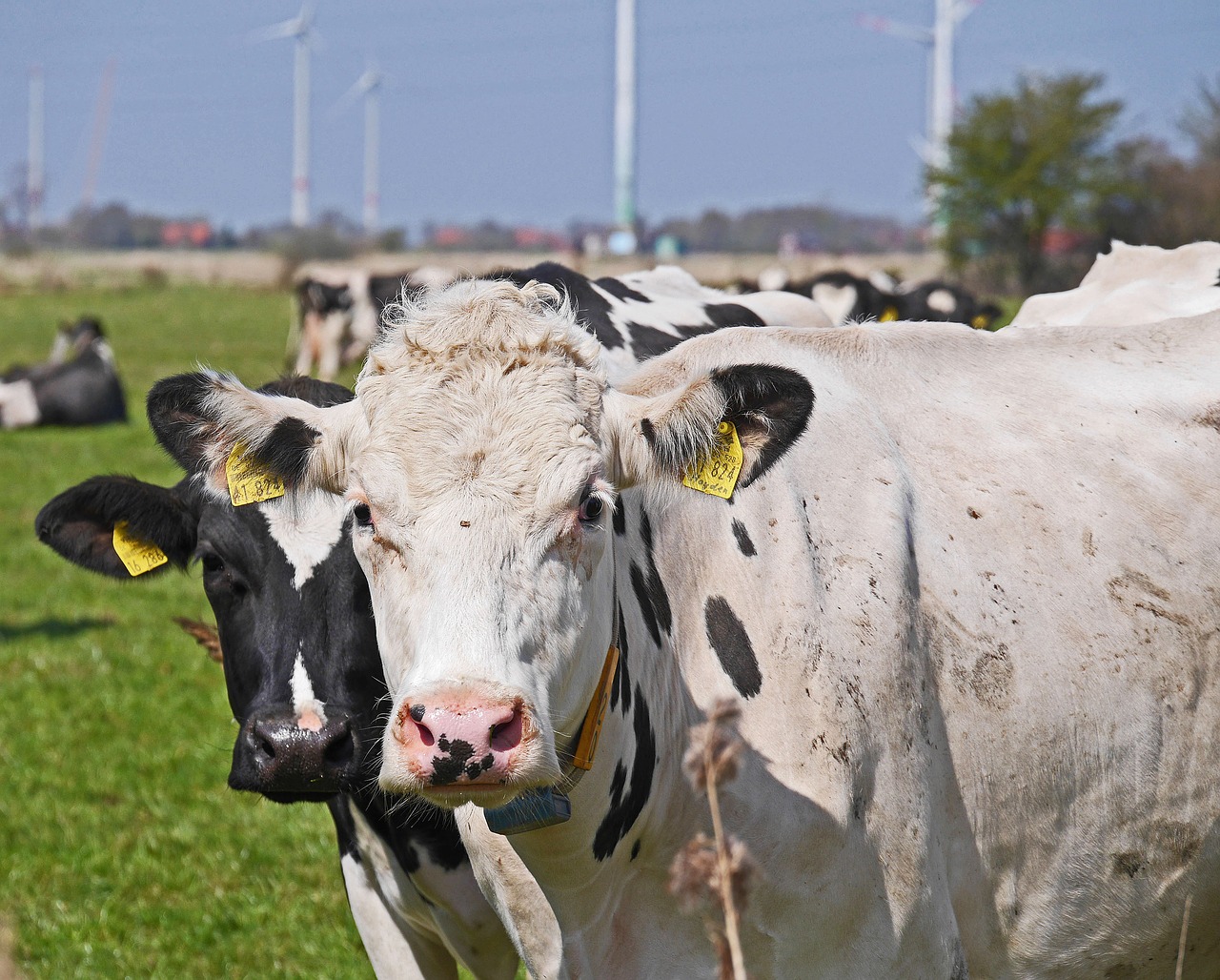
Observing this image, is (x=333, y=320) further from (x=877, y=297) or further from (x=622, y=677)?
(x=622, y=677)

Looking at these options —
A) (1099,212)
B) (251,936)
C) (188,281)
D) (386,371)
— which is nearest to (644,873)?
(386,371)

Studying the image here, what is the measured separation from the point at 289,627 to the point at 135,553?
3.24 feet

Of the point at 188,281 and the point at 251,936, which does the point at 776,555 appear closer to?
the point at 251,936

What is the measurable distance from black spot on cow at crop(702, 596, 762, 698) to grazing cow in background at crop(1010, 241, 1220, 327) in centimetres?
256

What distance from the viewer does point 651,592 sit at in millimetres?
3391

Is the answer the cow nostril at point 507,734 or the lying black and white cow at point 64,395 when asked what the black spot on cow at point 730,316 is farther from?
the lying black and white cow at point 64,395

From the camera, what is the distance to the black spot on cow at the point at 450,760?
2609 mm

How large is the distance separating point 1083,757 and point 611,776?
123 cm

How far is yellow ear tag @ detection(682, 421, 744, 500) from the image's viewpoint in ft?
10.6

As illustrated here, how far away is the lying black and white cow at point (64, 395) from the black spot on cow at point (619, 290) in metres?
16.1

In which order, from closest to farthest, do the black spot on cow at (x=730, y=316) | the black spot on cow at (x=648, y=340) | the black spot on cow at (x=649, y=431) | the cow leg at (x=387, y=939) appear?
the black spot on cow at (x=649, y=431), the cow leg at (x=387, y=939), the black spot on cow at (x=648, y=340), the black spot on cow at (x=730, y=316)

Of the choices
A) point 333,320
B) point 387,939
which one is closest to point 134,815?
point 387,939

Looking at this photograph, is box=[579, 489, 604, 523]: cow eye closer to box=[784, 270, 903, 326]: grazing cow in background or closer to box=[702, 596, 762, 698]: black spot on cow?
box=[702, 596, 762, 698]: black spot on cow

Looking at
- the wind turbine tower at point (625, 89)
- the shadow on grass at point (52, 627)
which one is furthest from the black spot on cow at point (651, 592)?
the wind turbine tower at point (625, 89)
